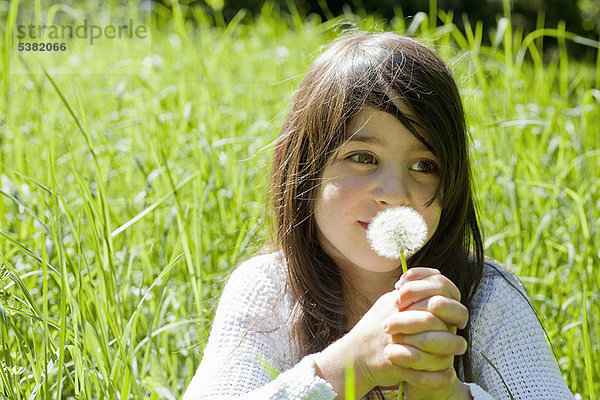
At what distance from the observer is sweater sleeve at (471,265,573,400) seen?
→ 97 cm

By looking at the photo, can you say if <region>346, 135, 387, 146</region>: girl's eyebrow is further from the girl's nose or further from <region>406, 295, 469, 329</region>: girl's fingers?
<region>406, 295, 469, 329</region>: girl's fingers

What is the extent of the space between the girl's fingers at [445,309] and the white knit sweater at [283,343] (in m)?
0.19

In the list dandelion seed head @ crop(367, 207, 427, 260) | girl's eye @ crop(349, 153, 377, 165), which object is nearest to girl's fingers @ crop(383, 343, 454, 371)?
dandelion seed head @ crop(367, 207, 427, 260)

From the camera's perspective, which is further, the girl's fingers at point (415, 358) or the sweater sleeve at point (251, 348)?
the sweater sleeve at point (251, 348)

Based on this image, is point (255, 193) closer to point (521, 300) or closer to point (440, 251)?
point (440, 251)

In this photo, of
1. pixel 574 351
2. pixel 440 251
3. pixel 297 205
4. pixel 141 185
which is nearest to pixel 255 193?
pixel 141 185

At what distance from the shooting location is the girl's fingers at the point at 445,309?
2.43ft

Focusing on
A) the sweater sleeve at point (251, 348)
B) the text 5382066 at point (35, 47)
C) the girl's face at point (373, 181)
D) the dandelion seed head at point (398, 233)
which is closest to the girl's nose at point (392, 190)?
the girl's face at point (373, 181)

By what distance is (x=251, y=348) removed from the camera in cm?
102

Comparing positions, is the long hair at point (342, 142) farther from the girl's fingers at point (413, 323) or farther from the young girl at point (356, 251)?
the girl's fingers at point (413, 323)

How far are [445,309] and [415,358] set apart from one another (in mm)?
65

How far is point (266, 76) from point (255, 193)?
3.91 ft

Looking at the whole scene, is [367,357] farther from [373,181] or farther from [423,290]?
[373,181]

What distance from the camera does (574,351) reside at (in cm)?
126
